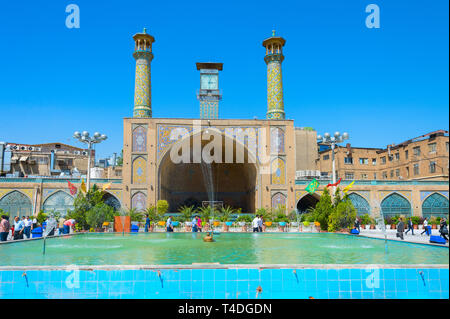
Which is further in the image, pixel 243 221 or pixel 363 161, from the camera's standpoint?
pixel 363 161

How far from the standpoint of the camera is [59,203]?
78.3ft

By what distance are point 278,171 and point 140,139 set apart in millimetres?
9195

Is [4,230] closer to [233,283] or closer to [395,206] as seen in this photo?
[233,283]

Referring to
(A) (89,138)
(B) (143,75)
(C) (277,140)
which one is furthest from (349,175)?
(A) (89,138)

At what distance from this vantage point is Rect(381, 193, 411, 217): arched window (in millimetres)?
25594

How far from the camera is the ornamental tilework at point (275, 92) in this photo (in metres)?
25.5

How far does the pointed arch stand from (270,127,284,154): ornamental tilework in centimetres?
1068

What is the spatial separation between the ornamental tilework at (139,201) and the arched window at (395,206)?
15.9 meters

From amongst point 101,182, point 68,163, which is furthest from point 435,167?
point 68,163

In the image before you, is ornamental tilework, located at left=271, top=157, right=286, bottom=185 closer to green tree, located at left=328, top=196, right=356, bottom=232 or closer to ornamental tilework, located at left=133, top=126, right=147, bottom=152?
ornamental tilework, located at left=133, top=126, right=147, bottom=152

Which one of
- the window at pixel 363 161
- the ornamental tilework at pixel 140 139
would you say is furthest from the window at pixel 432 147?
the ornamental tilework at pixel 140 139

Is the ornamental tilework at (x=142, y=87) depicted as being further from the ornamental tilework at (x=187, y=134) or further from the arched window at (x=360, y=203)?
the arched window at (x=360, y=203)
